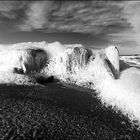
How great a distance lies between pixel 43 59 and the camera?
33.3 meters

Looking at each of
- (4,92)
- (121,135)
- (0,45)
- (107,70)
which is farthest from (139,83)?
(0,45)

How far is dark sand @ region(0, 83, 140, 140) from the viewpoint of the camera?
38.9 ft

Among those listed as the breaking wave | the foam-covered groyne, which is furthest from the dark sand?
the foam-covered groyne

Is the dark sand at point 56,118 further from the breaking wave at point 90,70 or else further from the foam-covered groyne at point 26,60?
the foam-covered groyne at point 26,60

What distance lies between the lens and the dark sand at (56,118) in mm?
11867

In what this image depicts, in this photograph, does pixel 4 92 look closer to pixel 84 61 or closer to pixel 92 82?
pixel 92 82

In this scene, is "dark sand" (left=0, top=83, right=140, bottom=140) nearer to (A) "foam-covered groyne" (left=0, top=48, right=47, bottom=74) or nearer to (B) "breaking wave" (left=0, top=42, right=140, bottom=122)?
(B) "breaking wave" (left=0, top=42, right=140, bottom=122)

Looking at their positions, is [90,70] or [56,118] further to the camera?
[90,70]

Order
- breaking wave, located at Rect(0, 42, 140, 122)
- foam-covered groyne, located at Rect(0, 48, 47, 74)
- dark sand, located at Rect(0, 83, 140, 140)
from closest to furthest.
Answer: dark sand, located at Rect(0, 83, 140, 140), breaking wave, located at Rect(0, 42, 140, 122), foam-covered groyne, located at Rect(0, 48, 47, 74)

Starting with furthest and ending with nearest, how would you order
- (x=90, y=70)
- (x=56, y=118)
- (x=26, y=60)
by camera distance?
(x=26, y=60) < (x=90, y=70) < (x=56, y=118)

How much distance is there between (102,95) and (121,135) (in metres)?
9.72

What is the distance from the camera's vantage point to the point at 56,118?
46.8 feet

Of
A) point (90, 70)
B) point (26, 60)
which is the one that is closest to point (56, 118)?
point (90, 70)

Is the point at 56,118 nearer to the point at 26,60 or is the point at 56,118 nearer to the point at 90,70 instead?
the point at 90,70
